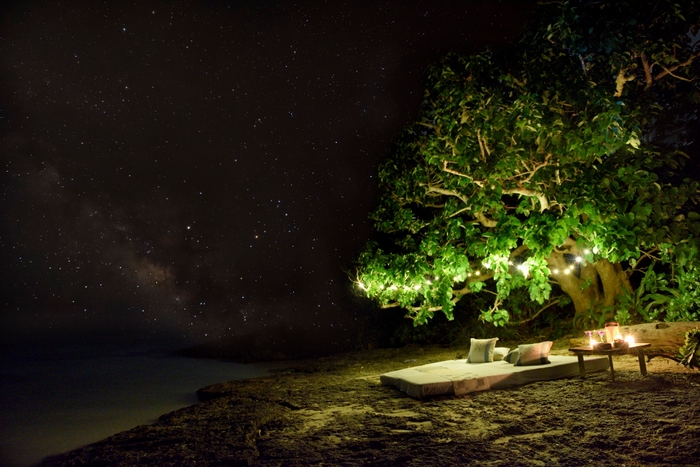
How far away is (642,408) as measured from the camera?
360 centimetres

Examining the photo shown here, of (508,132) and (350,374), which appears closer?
(508,132)

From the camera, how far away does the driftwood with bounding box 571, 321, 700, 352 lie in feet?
19.2

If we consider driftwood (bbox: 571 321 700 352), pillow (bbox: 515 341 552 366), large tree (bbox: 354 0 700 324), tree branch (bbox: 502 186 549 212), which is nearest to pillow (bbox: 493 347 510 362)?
large tree (bbox: 354 0 700 324)

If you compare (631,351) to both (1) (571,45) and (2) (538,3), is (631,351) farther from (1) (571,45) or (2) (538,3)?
(2) (538,3)

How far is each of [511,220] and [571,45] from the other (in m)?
2.26

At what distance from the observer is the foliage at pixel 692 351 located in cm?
462

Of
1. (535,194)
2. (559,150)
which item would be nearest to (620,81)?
(559,150)

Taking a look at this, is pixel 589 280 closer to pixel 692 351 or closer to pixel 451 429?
pixel 692 351

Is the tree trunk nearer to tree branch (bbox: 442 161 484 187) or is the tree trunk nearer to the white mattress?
tree branch (bbox: 442 161 484 187)

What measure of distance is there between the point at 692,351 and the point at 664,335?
150cm

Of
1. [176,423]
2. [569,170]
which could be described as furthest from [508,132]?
[176,423]

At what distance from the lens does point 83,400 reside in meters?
13.0

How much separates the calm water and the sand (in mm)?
3368

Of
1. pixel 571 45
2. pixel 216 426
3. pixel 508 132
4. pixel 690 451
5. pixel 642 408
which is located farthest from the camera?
pixel 508 132
